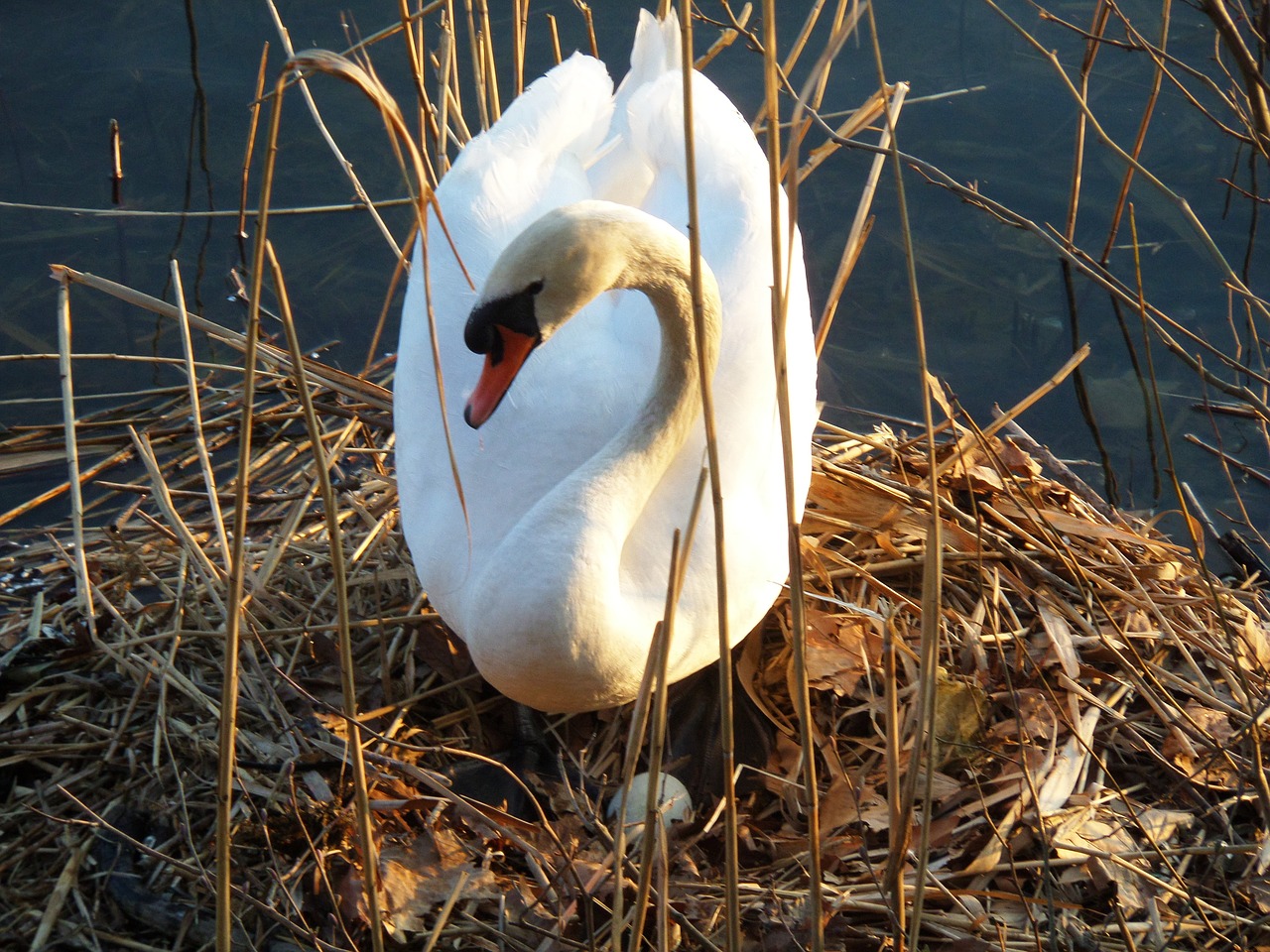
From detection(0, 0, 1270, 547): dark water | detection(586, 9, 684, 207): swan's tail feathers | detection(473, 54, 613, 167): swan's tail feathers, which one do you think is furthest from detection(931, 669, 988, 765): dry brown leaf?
detection(0, 0, 1270, 547): dark water

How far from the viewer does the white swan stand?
253 centimetres

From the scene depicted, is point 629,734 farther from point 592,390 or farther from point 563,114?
point 563,114

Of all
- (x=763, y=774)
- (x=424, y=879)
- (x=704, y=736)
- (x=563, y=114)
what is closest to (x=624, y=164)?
(x=563, y=114)

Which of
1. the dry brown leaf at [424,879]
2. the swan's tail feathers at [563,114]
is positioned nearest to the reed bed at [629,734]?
the dry brown leaf at [424,879]

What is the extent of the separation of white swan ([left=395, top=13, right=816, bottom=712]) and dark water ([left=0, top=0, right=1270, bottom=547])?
1696 mm

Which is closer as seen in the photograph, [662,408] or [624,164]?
[662,408]

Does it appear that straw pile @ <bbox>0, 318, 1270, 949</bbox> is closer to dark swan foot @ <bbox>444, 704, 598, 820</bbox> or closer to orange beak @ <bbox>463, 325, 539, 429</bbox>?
dark swan foot @ <bbox>444, 704, 598, 820</bbox>

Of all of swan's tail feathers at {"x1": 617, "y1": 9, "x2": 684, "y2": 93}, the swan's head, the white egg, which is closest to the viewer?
the swan's head

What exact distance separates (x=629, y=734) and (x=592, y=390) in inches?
35.1

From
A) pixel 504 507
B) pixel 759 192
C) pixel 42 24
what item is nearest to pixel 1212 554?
pixel 759 192

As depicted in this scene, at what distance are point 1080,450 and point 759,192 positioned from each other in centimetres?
215

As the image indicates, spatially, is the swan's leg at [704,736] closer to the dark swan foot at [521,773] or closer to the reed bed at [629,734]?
the reed bed at [629,734]

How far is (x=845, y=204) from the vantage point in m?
5.60

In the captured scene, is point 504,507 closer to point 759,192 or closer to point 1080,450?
Result: point 759,192
